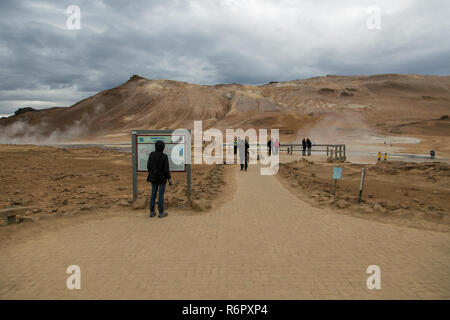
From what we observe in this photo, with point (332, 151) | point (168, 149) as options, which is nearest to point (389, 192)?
point (168, 149)

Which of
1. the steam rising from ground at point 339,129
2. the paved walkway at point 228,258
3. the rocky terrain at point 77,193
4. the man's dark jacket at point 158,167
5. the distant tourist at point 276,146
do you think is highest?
the steam rising from ground at point 339,129

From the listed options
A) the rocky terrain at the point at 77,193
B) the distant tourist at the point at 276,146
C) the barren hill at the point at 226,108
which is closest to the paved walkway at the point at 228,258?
the rocky terrain at the point at 77,193

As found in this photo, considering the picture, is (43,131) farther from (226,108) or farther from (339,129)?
(339,129)

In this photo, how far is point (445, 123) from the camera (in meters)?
61.8

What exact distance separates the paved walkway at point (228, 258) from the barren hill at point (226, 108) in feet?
226

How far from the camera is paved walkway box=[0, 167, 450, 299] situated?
13.8 feet

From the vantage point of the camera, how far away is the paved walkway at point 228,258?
4.21 meters

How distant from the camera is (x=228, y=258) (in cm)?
520

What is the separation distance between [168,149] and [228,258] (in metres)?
4.17

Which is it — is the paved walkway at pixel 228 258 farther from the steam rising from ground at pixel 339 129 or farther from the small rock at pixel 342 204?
the steam rising from ground at pixel 339 129

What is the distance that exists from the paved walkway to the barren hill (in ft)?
226

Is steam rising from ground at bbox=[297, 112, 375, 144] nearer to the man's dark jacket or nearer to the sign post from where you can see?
the sign post

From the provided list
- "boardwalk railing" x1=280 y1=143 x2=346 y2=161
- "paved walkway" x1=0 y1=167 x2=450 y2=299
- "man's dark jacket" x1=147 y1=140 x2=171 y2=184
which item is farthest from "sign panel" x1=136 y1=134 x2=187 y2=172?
"boardwalk railing" x1=280 y1=143 x2=346 y2=161
